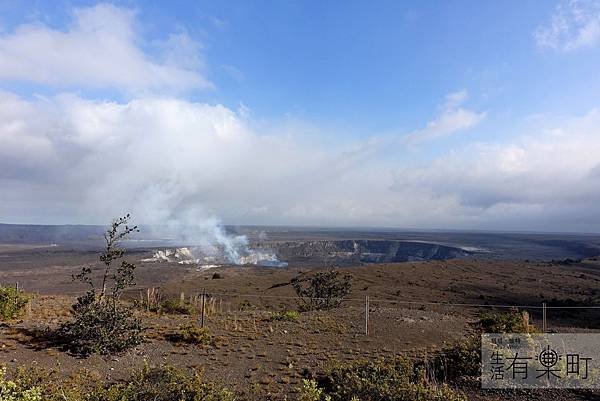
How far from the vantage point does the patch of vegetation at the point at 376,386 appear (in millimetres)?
6428

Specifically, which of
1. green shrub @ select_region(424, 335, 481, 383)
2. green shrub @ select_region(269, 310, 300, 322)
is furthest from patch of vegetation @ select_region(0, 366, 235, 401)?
green shrub @ select_region(269, 310, 300, 322)

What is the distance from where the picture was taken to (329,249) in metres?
111

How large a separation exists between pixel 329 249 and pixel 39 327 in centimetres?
10053

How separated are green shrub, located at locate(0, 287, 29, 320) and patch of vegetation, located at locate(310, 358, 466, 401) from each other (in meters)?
11.8

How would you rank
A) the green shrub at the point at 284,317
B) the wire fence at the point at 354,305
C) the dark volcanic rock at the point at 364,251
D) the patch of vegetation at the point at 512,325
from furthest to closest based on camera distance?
1. the dark volcanic rock at the point at 364,251
2. the wire fence at the point at 354,305
3. the green shrub at the point at 284,317
4. the patch of vegetation at the point at 512,325

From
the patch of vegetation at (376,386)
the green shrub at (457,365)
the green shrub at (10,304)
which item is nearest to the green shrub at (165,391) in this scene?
the patch of vegetation at (376,386)

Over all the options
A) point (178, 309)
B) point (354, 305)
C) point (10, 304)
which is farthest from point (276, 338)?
point (354, 305)

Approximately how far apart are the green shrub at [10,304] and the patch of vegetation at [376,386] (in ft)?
38.8

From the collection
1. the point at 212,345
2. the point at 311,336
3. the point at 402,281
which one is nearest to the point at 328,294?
the point at 311,336

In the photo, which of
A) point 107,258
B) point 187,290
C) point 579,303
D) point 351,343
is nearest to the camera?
point 107,258

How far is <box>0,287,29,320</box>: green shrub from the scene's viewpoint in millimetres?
13742

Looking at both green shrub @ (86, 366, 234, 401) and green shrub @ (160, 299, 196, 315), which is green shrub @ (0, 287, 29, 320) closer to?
green shrub @ (160, 299, 196, 315)

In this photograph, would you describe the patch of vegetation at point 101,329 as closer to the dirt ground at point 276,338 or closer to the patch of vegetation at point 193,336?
the dirt ground at point 276,338

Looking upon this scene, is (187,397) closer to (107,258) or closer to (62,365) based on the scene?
(62,365)
